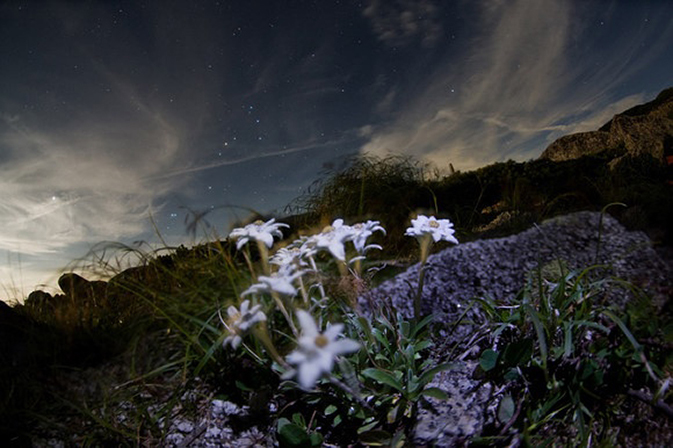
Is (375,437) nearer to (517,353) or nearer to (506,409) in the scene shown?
(506,409)

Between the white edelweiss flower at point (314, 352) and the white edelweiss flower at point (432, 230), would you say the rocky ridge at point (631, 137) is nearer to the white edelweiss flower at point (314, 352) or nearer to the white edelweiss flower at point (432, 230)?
the white edelweiss flower at point (432, 230)

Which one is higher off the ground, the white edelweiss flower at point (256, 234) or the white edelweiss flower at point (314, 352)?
the white edelweiss flower at point (256, 234)

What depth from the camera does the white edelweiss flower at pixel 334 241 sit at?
1548 mm

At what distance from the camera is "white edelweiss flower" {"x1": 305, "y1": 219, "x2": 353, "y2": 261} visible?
1.55m

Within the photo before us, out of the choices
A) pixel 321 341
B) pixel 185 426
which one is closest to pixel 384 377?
pixel 321 341

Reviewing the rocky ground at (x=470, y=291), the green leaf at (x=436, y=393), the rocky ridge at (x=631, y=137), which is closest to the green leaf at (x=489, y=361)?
the rocky ground at (x=470, y=291)

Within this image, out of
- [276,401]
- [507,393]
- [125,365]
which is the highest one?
[125,365]

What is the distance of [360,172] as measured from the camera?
610cm

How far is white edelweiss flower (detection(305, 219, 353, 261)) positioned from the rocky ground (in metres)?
0.37

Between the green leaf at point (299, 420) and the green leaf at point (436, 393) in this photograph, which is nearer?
the green leaf at point (436, 393)

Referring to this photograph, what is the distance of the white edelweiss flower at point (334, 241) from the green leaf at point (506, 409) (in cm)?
90

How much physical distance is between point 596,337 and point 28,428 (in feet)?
10.3

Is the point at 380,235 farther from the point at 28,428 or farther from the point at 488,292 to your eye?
the point at 28,428

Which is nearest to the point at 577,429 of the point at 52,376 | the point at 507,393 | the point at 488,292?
the point at 507,393
